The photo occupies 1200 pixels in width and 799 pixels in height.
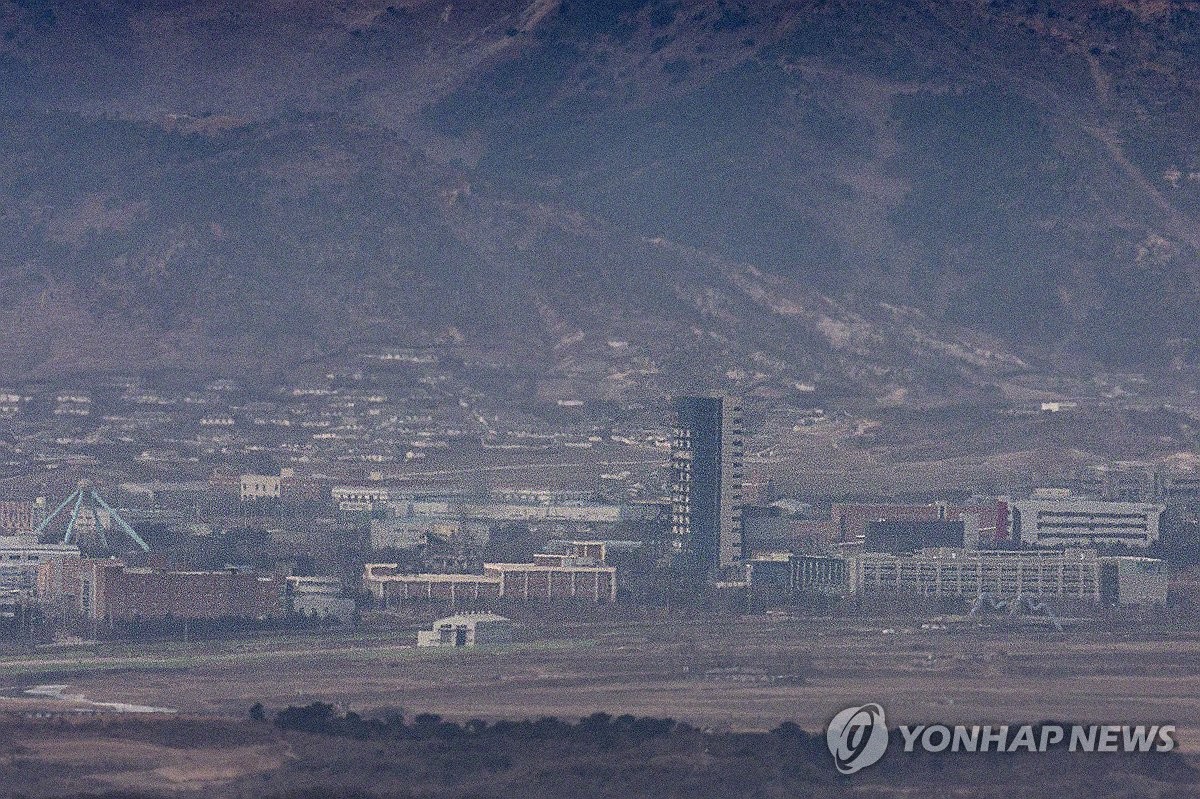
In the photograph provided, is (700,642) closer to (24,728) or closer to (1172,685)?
(1172,685)

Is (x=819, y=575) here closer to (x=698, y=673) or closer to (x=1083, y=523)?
(x=1083, y=523)

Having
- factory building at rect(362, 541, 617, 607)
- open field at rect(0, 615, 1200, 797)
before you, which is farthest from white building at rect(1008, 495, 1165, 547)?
open field at rect(0, 615, 1200, 797)

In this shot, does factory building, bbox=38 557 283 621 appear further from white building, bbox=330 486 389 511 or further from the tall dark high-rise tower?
white building, bbox=330 486 389 511

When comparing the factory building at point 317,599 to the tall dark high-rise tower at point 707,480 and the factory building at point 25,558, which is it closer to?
the factory building at point 25,558

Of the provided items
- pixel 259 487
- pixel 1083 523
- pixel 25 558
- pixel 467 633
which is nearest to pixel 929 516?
pixel 1083 523

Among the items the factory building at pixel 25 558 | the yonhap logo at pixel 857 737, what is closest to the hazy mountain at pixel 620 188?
the factory building at pixel 25 558

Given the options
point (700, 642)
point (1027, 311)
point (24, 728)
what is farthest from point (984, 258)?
point (24, 728)

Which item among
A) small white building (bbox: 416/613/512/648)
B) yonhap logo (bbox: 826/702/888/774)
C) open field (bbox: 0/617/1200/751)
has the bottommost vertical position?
yonhap logo (bbox: 826/702/888/774)

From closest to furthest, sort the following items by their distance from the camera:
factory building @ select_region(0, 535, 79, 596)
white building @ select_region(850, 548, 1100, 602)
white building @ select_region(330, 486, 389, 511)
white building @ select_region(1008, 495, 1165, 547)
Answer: factory building @ select_region(0, 535, 79, 596)
white building @ select_region(850, 548, 1100, 602)
white building @ select_region(1008, 495, 1165, 547)
white building @ select_region(330, 486, 389, 511)
